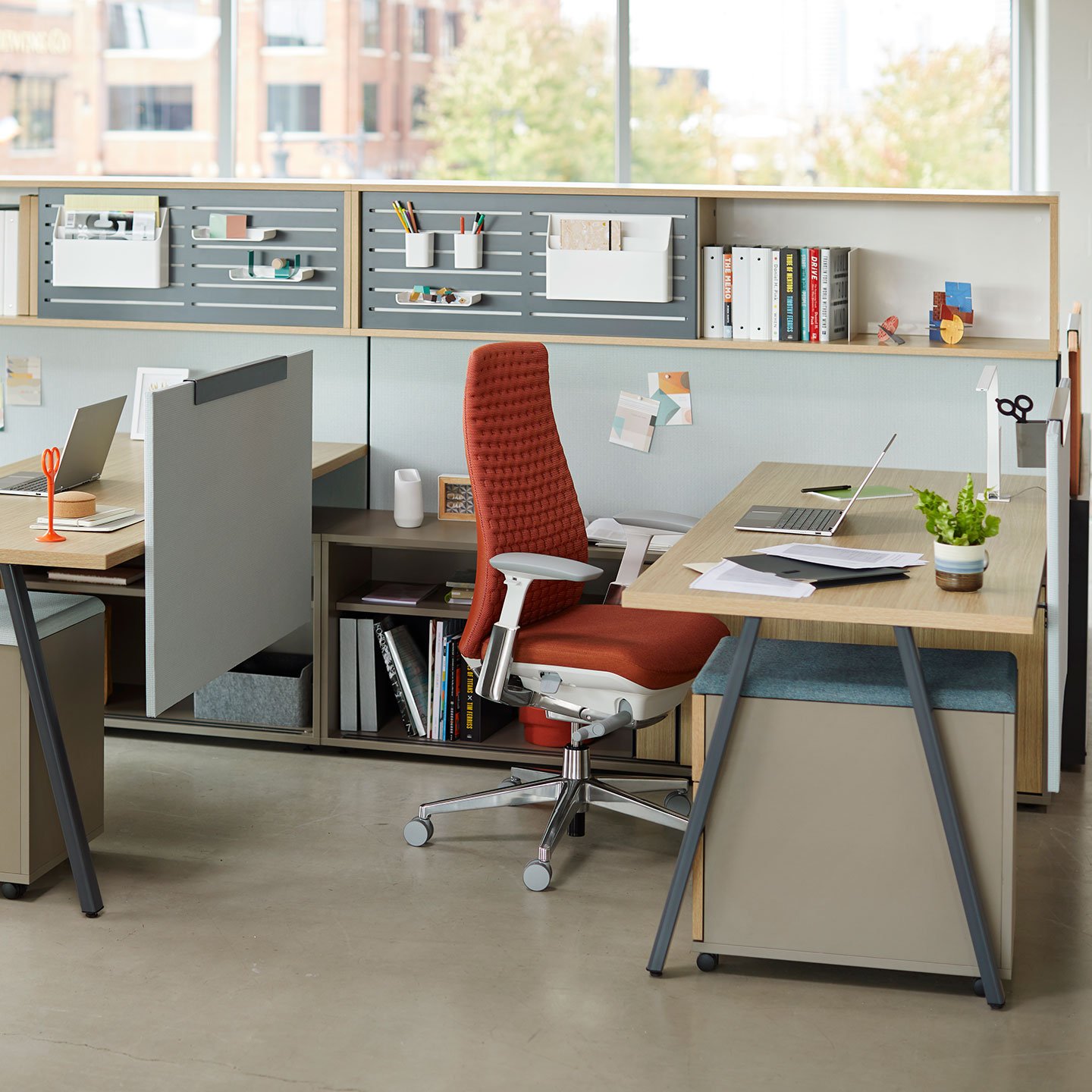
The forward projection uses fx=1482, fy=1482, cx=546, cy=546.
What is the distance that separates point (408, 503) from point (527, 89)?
101 inches

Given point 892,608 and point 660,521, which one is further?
point 660,521

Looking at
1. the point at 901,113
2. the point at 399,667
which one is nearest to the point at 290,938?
the point at 399,667

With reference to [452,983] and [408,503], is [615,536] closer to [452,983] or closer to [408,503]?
[408,503]

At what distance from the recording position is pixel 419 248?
4.12 metres

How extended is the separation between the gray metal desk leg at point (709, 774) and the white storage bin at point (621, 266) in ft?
5.01

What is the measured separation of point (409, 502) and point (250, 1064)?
6.13 ft

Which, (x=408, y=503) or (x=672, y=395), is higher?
(x=672, y=395)

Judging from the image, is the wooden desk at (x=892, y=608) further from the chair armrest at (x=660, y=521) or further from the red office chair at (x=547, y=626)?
the chair armrest at (x=660, y=521)

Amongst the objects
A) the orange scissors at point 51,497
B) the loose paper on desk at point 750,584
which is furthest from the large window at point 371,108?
the loose paper on desk at point 750,584

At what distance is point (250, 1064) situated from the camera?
8.16 ft

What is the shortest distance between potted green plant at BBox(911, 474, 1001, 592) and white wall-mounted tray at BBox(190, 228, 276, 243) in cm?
230

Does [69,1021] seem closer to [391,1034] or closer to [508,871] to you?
[391,1034]

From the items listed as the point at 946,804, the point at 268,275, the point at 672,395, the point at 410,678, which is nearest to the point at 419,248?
the point at 268,275

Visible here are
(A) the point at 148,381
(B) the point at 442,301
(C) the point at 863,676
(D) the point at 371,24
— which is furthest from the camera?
(D) the point at 371,24
